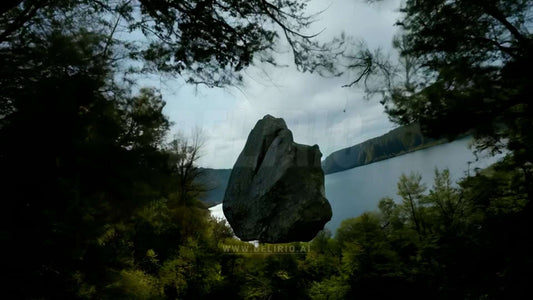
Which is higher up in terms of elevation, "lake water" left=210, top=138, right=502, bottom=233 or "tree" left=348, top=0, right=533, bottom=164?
"tree" left=348, top=0, right=533, bottom=164

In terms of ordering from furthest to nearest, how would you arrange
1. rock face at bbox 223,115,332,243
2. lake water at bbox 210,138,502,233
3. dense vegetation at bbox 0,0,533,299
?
lake water at bbox 210,138,502,233, rock face at bbox 223,115,332,243, dense vegetation at bbox 0,0,533,299

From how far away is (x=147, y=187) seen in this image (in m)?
2.29

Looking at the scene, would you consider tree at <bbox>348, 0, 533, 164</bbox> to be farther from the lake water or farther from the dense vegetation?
the lake water

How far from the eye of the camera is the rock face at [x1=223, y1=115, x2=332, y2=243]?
162 inches

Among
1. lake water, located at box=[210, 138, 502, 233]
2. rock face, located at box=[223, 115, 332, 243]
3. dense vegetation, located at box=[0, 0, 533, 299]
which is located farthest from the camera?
lake water, located at box=[210, 138, 502, 233]

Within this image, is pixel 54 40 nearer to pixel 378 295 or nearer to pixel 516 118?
pixel 516 118

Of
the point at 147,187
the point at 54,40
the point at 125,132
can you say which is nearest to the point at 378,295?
the point at 147,187

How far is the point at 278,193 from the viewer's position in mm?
4336

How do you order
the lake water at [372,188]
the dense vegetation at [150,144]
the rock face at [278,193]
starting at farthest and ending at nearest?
1. the lake water at [372,188]
2. the rock face at [278,193]
3. the dense vegetation at [150,144]

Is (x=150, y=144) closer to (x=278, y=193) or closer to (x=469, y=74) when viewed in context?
(x=278, y=193)

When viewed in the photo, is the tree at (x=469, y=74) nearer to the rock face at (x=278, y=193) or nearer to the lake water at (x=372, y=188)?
the rock face at (x=278, y=193)

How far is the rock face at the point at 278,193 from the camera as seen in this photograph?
4.12 metres

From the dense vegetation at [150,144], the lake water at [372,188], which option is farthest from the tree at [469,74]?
the lake water at [372,188]

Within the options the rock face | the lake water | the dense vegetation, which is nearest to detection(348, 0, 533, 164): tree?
the dense vegetation
